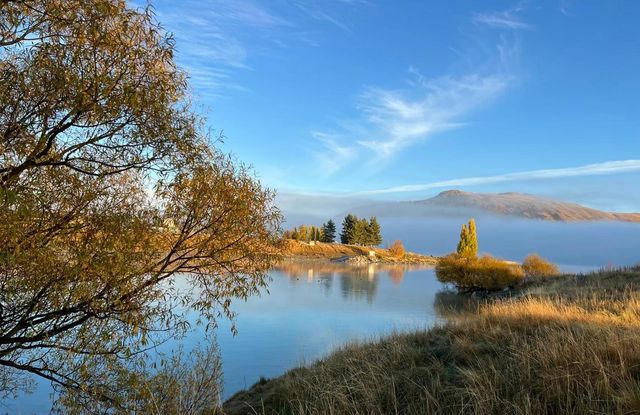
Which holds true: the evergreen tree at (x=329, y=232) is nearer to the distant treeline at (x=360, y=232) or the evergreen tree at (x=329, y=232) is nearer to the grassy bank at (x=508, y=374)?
the distant treeline at (x=360, y=232)

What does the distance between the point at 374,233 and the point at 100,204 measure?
126 m

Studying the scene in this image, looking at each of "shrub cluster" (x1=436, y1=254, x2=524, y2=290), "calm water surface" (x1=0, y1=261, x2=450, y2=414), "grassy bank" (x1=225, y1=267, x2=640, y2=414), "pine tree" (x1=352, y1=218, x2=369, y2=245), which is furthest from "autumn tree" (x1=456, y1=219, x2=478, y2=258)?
"grassy bank" (x1=225, y1=267, x2=640, y2=414)

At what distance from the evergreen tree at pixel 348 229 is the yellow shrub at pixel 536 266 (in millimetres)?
68893

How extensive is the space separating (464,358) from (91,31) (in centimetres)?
700

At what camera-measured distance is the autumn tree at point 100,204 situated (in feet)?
15.9

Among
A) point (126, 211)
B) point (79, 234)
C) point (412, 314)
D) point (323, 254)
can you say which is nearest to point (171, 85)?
point (126, 211)

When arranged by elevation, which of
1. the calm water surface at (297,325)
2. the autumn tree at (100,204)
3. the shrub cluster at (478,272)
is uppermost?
the autumn tree at (100,204)

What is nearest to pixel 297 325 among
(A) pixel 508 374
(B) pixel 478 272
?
(A) pixel 508 374

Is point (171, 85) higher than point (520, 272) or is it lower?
higher

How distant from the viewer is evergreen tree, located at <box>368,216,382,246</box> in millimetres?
129125

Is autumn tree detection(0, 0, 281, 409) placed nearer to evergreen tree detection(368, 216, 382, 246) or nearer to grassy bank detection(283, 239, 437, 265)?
grassy bank detection(283, 239, 437, 265)

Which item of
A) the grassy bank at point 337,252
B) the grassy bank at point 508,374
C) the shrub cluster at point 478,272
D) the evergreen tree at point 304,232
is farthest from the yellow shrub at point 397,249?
the grassy bank at point 508,374

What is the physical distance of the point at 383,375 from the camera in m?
6.94

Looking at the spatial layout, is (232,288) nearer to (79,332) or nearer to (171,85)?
(79,332)
